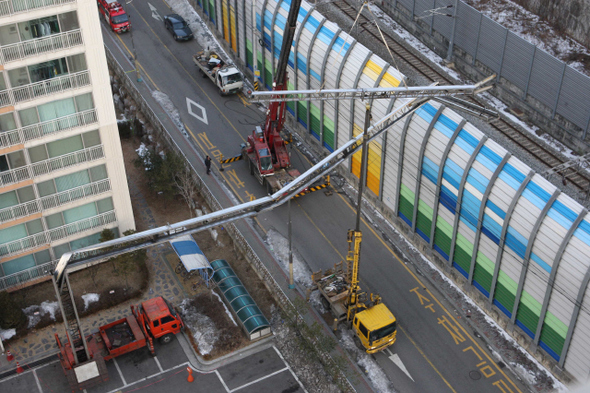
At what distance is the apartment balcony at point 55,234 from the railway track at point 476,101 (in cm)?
2757

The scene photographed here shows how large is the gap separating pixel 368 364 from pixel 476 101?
2763 centimetres

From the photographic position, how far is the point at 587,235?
3516cm

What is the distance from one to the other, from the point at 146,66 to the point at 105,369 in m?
36.9

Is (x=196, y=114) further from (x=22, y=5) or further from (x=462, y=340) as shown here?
(x=462, y=340)

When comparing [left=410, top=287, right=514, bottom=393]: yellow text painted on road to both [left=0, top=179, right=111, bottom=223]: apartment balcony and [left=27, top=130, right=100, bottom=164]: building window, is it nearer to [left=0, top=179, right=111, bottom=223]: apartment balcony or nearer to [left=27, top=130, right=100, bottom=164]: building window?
[left=0, top=179, right=111, bottom=223]: apartment balcony

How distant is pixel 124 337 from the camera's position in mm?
39812

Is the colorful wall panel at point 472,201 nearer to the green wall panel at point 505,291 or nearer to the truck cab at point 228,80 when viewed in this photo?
the green wall panel at point 505,291

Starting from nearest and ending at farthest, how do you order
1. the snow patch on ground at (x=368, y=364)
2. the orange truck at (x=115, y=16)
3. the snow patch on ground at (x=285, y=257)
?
1. the snow patch on ground at (x=368, y=364)
2. the snow patch on ground at (x=285, y=257)
3. the orange truck at (x=115, y=16)

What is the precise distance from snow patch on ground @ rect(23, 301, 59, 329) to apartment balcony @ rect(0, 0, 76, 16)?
705 inches

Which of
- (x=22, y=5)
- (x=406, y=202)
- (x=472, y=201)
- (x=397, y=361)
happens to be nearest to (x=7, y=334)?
(x=22, y=5)

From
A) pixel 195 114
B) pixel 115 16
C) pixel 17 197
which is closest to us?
pixel 17 197

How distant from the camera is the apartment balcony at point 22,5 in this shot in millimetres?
35531

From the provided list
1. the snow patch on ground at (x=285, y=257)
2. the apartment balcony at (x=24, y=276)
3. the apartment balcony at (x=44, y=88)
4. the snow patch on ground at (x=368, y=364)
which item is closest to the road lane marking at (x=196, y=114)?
the snow patch on ground at (x=285, y=257)

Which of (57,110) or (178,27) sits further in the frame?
(178,27)
